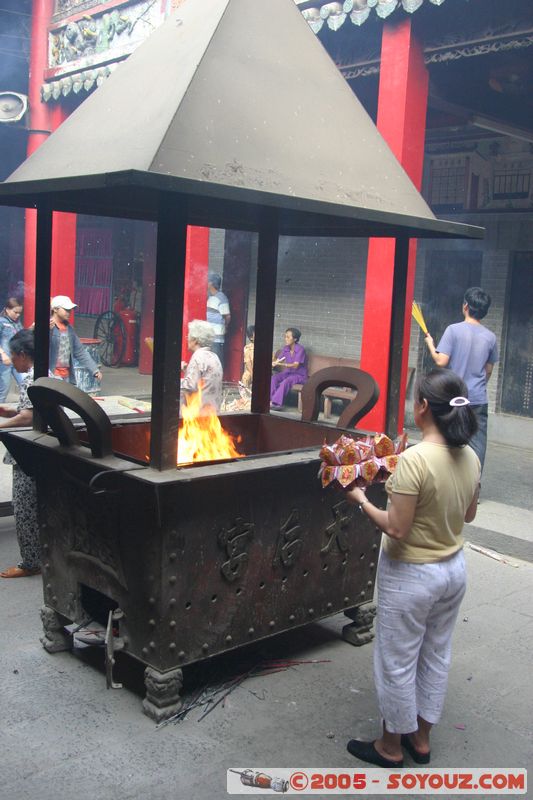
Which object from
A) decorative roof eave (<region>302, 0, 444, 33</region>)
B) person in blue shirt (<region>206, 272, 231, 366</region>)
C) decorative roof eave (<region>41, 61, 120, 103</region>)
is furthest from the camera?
person in blue shirt (<region>206, 272, 231, 366</region>)

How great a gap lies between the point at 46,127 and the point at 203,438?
1039 centimetres

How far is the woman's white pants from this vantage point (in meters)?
3.15

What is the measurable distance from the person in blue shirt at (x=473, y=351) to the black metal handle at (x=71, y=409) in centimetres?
390

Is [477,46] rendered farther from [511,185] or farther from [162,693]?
[162,693]

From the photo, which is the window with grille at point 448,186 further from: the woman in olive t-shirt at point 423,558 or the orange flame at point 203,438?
the woman in olive t-shirt at point 423,558

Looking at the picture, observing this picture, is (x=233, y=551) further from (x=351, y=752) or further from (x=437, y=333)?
(x=437, y=333)

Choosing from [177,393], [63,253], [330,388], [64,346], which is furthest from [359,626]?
[63,253]

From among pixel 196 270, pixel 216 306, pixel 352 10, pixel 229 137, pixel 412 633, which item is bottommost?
pixel 412 633

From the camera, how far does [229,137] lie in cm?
369

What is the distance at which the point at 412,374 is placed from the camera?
36.9 ft

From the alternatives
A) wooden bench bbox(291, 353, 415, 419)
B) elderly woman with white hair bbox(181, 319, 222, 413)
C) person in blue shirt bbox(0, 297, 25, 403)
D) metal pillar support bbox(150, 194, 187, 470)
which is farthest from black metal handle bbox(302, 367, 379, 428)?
person in blue shirt bbox(0, 297, 25, 403)

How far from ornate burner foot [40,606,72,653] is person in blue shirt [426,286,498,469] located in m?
4.03

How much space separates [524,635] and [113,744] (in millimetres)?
2501

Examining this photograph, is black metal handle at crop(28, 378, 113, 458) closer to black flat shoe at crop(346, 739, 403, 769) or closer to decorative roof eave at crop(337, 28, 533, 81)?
black flat shoe at crop(346, 739, 403, 769)
